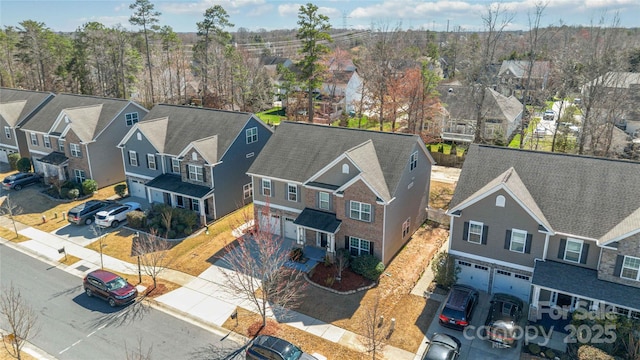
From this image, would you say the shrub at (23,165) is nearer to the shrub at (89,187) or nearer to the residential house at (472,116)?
the shrub at (89,187)

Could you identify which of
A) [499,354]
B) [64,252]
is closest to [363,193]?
[499,354]

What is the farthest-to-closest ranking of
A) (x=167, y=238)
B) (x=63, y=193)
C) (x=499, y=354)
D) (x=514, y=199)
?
(x=63, y=193) < (x=167, y=238) < (x=514, y=199) < (x=499, y=354)

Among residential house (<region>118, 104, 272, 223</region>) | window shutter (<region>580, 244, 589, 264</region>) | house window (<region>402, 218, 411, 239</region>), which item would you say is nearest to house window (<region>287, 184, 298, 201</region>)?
residential house (<region>118, 104, 272, 223</region>)

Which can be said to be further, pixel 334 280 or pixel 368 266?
pixel 368 266

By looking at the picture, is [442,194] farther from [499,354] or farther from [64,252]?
[64,252]

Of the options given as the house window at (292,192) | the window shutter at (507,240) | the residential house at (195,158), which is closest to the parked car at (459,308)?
the window shutter at (507,240)

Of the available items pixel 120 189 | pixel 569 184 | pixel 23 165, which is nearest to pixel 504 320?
pixel 569 184

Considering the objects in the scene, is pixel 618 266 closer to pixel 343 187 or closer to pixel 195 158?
pixel 343 187
